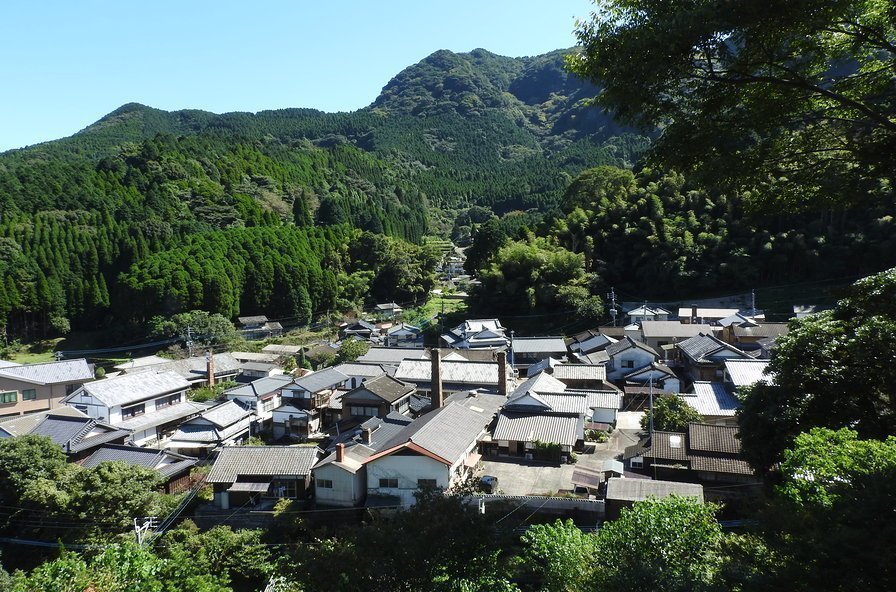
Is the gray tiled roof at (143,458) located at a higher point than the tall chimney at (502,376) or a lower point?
lower

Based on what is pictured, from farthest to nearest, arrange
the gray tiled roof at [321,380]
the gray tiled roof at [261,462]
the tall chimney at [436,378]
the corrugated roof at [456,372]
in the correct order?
the corrugated roof at [456,372] → the gray tiled roof at [321,380] → the tall chimney at [436,378] → the gray tiled roof at [261,462]

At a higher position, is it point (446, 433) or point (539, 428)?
point (446, 433)

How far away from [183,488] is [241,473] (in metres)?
3.01

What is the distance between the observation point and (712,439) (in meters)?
14.2

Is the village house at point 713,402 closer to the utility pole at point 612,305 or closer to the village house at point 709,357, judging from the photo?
the village house at point 709,357

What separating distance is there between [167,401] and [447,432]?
Answer: 50.4 feet

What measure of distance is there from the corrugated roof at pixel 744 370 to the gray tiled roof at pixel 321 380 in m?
16.6

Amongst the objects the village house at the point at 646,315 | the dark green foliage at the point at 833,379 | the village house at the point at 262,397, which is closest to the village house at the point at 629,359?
the village house at the point at 646,315

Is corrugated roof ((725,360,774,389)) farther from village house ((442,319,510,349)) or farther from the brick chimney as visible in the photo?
village house ((442,319,510,349))

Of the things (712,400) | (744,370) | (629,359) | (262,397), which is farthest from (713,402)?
(262,397)

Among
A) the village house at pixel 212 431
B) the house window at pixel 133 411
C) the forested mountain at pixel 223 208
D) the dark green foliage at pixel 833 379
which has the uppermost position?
the forested mountain at pixel 223 208

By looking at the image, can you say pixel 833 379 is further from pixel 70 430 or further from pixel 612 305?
pixel 612 305

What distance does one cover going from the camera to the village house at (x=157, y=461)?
1605 centimetres

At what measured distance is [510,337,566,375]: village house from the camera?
1167 inches
